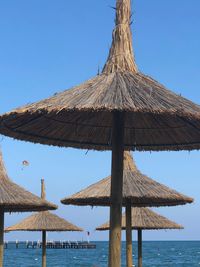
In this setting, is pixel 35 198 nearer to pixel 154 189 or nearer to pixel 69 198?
pixel 69 198

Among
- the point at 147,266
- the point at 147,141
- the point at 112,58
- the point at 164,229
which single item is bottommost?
the point at 147,266

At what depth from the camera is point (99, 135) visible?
660 centimetres

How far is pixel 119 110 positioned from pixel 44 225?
13164 mm

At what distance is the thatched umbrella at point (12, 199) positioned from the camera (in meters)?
10.9

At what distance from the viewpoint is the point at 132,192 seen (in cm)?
1062

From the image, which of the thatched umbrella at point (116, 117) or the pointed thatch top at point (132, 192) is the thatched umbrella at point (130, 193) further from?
the thatched umbrella at point (116, 117)

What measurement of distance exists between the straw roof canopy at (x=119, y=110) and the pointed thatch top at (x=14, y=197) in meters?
4.45

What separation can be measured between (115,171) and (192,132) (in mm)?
949

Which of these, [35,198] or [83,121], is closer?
[83,121]

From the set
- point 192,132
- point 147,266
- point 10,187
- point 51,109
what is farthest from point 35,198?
point 147,266

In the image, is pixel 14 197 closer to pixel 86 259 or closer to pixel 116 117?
pixel 116 117

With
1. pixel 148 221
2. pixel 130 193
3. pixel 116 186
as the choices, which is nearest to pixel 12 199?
pixel 130 193

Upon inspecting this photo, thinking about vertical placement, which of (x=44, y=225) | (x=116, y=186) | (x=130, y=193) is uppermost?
(x=130, y=193)

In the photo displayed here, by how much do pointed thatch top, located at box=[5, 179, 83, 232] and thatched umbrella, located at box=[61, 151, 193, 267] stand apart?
5.66m
